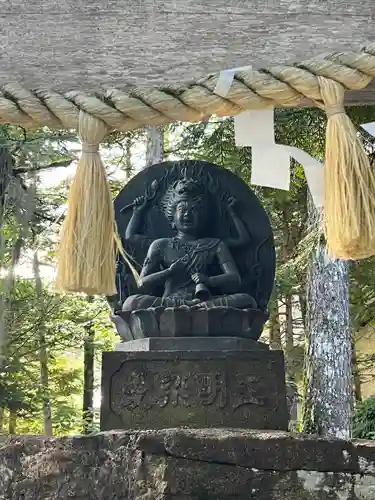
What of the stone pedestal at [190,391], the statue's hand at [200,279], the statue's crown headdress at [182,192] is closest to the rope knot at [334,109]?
the stone pedestal at [190,391]

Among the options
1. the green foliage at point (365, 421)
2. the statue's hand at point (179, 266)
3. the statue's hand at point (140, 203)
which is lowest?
the green foliage at point (365, 421)

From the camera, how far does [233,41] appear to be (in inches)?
40.1

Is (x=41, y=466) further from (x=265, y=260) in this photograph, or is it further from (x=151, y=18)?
(x=265, y=260)

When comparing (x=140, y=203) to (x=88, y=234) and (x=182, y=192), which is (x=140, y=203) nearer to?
(x=182, y=192)

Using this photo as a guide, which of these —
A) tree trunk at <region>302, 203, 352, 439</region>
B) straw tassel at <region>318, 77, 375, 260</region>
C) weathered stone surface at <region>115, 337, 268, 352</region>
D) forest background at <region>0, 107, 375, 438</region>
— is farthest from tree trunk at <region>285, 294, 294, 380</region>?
straw tassel at <region>318, 77, 375, 260</region>

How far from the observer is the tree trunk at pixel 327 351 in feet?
13.6

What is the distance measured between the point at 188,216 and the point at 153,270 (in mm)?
242

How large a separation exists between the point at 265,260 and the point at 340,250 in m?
1.29

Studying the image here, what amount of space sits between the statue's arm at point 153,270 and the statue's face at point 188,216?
114mm

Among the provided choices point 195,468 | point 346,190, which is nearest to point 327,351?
point 195,468

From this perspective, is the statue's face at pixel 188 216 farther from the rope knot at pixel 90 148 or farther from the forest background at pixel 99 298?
the rope knot at pixel 90 148

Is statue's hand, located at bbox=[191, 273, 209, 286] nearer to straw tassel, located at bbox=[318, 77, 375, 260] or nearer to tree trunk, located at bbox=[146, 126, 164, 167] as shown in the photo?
straw tassel, located at bbox=[318, 77, 375, 260]

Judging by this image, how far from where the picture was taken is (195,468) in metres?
1.32

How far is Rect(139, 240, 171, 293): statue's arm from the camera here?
2.24 m
